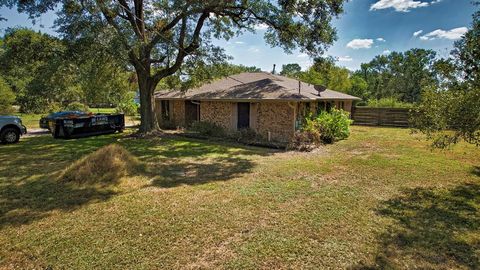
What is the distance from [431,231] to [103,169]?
299 inches

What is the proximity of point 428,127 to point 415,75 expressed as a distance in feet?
178

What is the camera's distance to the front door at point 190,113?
737 inches

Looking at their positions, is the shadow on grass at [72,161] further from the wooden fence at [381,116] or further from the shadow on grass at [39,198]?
the wooden fence at [381,116]

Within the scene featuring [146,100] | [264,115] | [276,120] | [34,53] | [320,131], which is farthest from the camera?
[146,100]

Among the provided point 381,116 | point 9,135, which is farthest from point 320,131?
point 9,135

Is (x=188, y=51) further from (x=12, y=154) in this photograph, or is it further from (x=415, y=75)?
(x=415, y=75)

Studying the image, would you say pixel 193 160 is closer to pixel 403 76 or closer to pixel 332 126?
pixel 332 126

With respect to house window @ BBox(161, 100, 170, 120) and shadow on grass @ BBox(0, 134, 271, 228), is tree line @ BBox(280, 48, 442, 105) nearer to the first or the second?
house window @ BBox(161, 100, 170, 120)

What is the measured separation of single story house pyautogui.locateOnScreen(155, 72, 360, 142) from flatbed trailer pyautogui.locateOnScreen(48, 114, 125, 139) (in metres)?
3.76

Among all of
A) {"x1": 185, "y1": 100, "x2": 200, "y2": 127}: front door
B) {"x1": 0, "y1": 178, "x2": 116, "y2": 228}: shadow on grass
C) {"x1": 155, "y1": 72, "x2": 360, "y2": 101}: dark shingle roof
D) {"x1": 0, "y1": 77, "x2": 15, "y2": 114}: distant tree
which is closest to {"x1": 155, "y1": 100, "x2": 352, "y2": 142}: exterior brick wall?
{"x1": 155, "y1": 72, "x2": 360, "y2": 101}: dark shingle roof

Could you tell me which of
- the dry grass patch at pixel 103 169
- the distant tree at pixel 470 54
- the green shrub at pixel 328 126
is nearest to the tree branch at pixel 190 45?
the green shrub at pixel 328 126

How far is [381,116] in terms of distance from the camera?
2333 centimetres

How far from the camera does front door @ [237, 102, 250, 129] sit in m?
15.3

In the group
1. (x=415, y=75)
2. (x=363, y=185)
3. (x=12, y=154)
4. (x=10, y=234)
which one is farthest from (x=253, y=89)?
(x=415, y=75)
